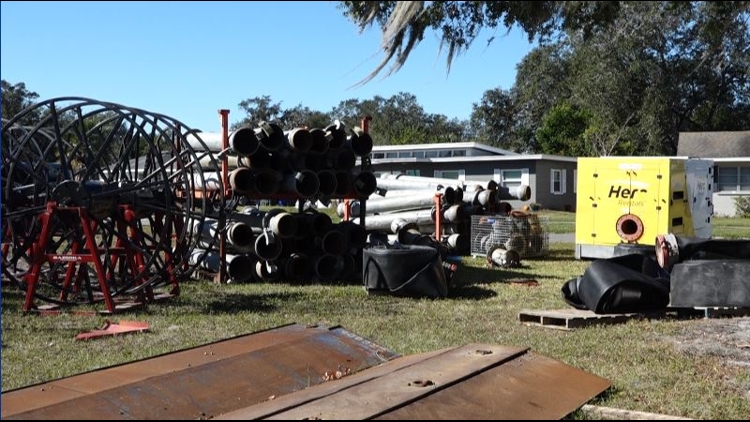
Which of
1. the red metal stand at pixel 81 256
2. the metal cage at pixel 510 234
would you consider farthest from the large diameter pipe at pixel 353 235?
the red metal stand at pixel 81 256

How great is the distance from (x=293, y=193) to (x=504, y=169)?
27958 millimetres

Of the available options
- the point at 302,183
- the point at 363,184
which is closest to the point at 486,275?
the point at 363,184

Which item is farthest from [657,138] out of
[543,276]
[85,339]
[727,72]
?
[85,339]

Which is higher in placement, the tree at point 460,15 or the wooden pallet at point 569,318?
the tree at point 460,15

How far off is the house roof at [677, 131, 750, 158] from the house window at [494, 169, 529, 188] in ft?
27.6

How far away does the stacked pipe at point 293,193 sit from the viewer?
1375cm

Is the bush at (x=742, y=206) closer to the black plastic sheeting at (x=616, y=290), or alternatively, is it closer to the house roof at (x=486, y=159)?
the house roof at (x=486, y=159)

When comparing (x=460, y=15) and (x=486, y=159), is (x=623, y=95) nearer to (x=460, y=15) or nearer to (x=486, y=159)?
(x=486, y=159)

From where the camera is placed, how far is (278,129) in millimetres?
13852

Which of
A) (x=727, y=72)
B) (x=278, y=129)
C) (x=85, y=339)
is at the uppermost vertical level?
(x=727, y=72)

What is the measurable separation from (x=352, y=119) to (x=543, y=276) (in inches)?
3099

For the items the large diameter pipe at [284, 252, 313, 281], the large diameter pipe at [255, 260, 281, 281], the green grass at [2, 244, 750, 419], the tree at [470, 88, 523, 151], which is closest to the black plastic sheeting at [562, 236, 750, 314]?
the green grass at [2, 244, 750, 419]

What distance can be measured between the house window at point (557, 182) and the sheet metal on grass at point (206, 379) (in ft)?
118

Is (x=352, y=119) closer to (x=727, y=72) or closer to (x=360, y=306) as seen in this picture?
(x=727, y=72)
